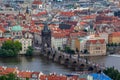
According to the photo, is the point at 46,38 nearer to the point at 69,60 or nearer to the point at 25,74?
the point at 69,60

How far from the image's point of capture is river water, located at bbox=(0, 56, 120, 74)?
30.5 metres

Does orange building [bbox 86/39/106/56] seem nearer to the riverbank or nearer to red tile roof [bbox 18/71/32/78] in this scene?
the riverbank

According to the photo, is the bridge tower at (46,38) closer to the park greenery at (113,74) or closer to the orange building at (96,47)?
the orange building at (96,47)

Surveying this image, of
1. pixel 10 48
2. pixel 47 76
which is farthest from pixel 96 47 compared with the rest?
pixel 47 76

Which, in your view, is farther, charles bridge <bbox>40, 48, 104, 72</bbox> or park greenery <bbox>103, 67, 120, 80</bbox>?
charles bridge <bbox>40, 48, 104, 72</bbox>

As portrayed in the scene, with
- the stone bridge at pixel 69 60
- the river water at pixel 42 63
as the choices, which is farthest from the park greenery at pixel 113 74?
the stone bridge at pixel 69 60

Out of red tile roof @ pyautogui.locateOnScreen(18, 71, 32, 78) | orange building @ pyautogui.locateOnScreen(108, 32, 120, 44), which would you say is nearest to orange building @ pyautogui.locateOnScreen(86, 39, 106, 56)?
orange building @ pyautogui.locateOnScreen(108, 32, 120, 44)

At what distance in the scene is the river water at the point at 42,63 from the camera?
3045 cm

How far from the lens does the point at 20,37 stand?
37969mm

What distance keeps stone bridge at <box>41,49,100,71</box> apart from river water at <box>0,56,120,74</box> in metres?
0.52

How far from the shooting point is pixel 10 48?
35.4 m

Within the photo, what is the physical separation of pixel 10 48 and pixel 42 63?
3388 millimetres

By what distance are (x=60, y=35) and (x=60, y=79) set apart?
13.7m

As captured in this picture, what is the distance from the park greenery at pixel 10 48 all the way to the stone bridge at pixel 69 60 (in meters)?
1.34
